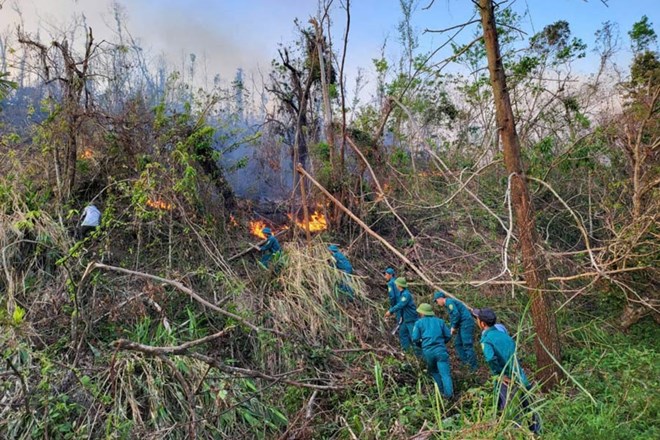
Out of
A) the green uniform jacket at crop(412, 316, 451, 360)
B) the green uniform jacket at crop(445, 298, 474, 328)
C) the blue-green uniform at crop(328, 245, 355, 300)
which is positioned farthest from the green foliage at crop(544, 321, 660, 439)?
the blue-green uniform at crop(328, 245, 355, 300)

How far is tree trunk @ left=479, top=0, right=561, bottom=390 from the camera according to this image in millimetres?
4129

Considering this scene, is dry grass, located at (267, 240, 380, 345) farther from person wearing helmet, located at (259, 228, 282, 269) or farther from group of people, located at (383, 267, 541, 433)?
group of people, located at (383, 267, 541, 433)

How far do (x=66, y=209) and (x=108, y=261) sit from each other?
1.12 meters

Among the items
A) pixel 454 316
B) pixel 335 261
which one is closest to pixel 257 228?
pixel 335 261

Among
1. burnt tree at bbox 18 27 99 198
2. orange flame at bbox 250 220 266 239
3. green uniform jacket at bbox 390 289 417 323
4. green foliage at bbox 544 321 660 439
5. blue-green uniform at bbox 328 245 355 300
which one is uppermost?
burnt tree at bbox 18 27 99 198

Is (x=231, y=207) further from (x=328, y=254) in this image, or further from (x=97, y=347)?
(x=97, y=347)

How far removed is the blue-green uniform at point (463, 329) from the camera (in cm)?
535

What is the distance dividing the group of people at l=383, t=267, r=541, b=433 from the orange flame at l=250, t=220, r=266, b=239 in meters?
3.11

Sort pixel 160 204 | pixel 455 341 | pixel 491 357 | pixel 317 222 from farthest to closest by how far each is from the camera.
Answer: pixel 317 222 → pixel 160 204 → pixel 455 341 → pixel 491 357

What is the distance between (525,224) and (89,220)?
5.68 m

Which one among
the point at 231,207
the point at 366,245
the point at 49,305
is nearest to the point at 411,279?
the point at 366,245

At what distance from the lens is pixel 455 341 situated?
5543 millimetres

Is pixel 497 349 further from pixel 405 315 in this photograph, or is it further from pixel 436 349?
pixel 405 315

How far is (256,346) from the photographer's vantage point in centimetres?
471
